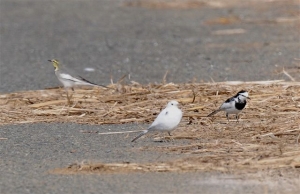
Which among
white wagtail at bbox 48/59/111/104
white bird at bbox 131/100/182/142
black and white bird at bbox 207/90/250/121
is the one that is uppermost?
white wagtail at bbox 48/59/111/104

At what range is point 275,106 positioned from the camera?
34.3 feet

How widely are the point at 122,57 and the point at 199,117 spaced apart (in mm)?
8291

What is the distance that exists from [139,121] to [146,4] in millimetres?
20497

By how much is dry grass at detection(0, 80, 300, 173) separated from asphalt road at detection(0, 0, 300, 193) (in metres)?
0.24

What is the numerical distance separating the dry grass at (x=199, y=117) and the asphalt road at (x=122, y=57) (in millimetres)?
245

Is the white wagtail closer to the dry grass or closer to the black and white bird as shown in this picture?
the dry grass

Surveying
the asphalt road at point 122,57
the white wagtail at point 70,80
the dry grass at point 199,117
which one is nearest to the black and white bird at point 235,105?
the dry grass at point 199,117

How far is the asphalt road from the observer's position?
291 inches

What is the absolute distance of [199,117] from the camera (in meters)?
10.2

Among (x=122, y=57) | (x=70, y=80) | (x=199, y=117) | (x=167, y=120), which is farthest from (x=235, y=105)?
(x=122, y=57)

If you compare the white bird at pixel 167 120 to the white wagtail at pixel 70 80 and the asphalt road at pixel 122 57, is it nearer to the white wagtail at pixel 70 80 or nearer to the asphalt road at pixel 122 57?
the asphalt road at pixel 122 57

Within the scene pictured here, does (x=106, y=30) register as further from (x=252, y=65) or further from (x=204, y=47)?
(x=252, y=65)

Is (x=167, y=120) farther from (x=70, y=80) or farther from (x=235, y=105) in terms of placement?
(x=70, y=80)

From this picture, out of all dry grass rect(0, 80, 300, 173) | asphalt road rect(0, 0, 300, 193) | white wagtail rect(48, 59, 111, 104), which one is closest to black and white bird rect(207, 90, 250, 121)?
dry grass rect(0, 80, 300, 173)
